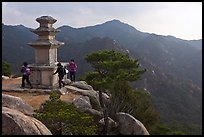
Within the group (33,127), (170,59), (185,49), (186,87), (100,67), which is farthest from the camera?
(185,49)

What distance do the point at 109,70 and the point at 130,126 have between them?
3263 millimetres

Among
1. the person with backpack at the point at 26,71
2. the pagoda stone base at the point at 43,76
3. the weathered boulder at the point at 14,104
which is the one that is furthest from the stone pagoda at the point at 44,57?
the weathered boulder at the point at 14,104

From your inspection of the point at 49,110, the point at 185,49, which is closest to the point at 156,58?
the point at 185,49

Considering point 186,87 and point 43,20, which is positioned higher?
point 43,20

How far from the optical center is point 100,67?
12648 mm

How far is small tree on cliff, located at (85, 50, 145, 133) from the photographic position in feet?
39.3

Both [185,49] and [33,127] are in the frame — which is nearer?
[33,127]

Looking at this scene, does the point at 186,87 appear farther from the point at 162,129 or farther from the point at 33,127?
the point at 33,127

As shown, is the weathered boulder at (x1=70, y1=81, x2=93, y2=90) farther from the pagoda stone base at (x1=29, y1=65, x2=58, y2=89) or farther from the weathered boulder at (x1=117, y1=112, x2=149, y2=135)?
the weathered boulder at (x1=117, y1=112, x2=149, y2=135)

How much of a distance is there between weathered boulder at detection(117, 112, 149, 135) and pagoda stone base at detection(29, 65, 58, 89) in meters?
3.89

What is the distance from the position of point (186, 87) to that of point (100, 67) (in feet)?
122

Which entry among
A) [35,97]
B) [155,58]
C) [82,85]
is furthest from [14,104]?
[155,58]

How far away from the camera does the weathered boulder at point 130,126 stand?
9490mm

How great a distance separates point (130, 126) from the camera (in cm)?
970
